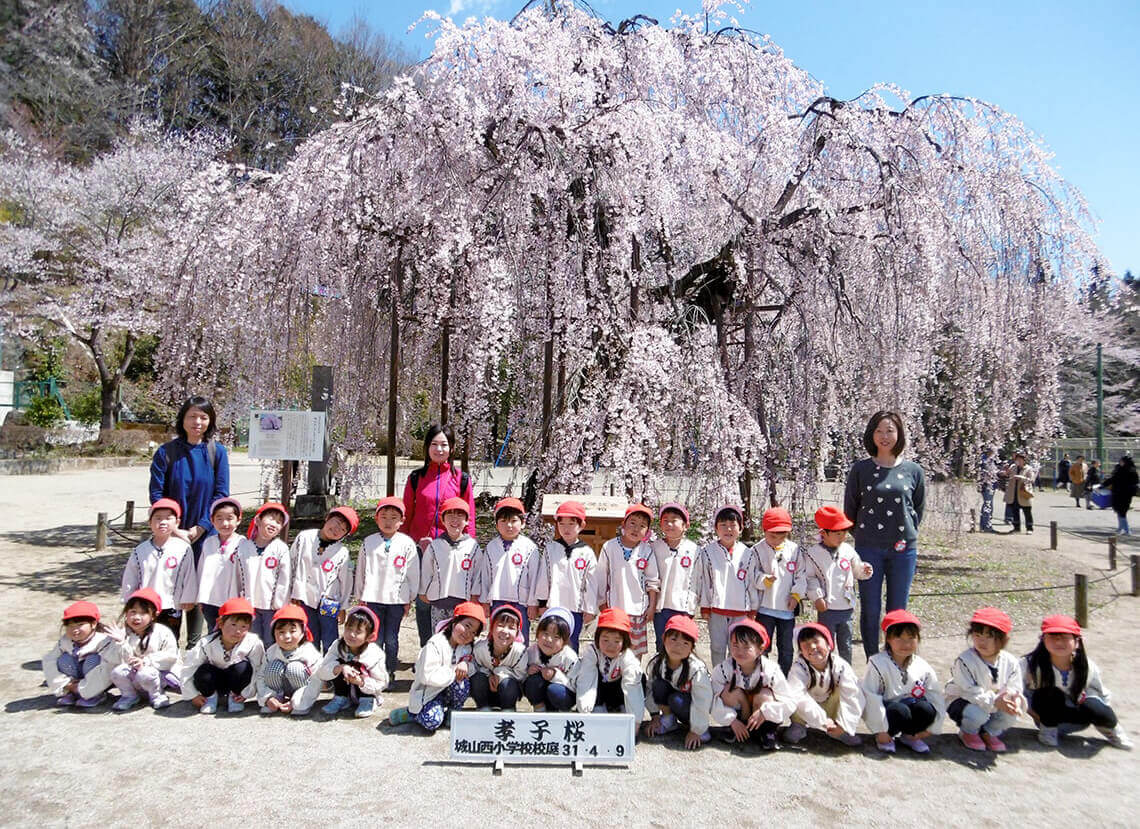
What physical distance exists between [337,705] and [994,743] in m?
3.57

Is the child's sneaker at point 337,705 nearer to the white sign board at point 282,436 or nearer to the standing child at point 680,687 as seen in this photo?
the standing child at point 680,687

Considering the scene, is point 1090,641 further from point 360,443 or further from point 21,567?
point 21,567

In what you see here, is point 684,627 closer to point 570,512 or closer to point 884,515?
point 570,512

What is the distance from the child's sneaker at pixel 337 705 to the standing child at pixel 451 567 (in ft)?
2.39

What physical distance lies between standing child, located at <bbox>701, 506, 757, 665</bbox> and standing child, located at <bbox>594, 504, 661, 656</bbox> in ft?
1.10

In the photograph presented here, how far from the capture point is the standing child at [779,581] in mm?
4594

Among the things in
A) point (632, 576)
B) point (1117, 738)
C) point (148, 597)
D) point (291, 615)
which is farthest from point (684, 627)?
point (148, 597)

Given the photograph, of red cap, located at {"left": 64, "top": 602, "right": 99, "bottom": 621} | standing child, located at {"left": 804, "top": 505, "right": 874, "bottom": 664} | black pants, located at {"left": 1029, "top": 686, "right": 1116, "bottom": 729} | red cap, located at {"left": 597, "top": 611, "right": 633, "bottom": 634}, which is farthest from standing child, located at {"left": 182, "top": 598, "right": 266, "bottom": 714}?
black pants, located at {"left": 1029, "top": 686, "right": 1116, "bottom": 729}

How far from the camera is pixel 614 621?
13.3 feet

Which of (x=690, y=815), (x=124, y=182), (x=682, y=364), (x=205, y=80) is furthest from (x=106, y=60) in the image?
(x=690, y=815)

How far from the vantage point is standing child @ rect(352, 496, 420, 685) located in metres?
4.70

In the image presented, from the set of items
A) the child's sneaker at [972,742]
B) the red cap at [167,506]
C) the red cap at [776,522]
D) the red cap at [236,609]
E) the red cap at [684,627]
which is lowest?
the child's sneaker at [972,742]

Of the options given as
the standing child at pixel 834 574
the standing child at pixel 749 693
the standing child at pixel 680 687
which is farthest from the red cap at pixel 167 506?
the standing child at pixel 834 574

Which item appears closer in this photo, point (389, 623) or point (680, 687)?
point (680, 687)
